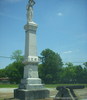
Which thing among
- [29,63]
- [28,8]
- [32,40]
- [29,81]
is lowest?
[29,81]

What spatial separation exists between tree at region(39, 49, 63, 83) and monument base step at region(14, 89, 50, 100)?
42.5 meters

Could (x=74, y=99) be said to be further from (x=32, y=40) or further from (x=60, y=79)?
(x=60, y=79)

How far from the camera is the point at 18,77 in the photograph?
61.8 m

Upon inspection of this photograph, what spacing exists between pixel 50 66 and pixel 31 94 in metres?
45.4

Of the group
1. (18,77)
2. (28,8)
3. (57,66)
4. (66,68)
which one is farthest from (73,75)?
(28,8)

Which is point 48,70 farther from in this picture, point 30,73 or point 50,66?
point 30,73

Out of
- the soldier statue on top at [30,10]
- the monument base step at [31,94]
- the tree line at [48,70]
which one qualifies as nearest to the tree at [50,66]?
the tree line at [48,70]

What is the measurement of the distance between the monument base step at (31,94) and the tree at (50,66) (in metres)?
42.5

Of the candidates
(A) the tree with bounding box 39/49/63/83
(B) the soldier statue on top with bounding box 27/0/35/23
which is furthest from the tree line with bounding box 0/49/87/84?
(B) the soldier statue on top with bounding box 27/0/35/23

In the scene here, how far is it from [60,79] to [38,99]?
47.4 meters

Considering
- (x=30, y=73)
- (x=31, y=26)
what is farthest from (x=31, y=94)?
(x=31, y=26)

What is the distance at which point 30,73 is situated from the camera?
Answer: 17.8 metres

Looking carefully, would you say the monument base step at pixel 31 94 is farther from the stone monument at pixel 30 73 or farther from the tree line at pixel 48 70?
the tree line at pixel 48 70

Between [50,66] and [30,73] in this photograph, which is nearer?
[30,73]
